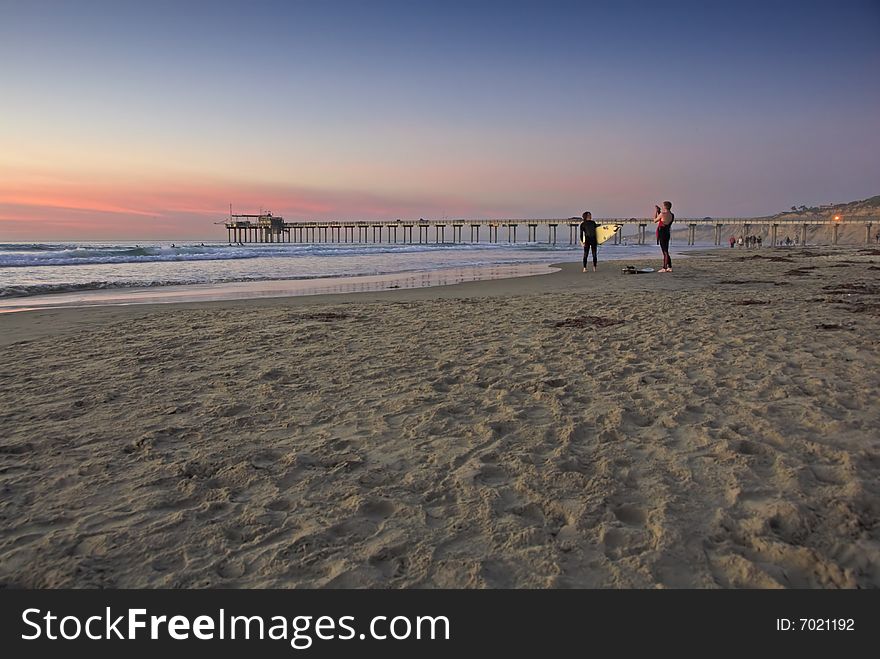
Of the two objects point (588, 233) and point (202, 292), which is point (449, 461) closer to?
point (202, 292)

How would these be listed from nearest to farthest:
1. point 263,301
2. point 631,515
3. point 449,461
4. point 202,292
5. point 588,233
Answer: point 631,515
point 449,461
point 263,301
point 202,292
point 588,233

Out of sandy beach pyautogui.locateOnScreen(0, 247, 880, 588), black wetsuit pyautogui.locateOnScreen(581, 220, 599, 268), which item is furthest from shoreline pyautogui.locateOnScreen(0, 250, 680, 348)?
sandy beach pyautogui.locateOnScreen(0, 247, 880, 588)

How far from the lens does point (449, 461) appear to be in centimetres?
284

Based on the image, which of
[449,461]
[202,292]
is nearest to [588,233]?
[202,292]

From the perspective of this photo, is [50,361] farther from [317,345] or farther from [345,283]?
[345,283]

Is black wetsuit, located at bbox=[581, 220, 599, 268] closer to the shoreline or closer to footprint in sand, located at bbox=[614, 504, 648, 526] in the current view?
the shoreline

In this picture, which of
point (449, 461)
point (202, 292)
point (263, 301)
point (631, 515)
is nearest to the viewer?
point (631, 515)

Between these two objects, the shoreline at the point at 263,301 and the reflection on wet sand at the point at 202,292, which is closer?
the shoreline at the point at 263,301

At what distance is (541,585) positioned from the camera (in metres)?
1.83

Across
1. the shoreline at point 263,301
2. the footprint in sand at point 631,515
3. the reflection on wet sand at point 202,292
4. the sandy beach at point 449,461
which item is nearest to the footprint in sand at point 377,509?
the sandy beach at point 449,461

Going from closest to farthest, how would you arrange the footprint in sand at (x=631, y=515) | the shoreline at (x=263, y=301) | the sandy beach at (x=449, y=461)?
1. the sandy beach at (x=449, y=461)
2. the footprint in sand at (x=631, y=515)
3. the shoreline at (x=263, y=301)

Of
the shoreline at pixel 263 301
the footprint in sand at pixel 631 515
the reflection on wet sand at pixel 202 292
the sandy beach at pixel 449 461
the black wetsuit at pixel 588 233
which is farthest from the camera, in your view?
the black wetsuit at pixel 588 233

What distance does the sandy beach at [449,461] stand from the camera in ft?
6.46

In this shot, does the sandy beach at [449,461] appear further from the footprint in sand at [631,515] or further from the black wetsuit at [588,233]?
the black wetsuit at [588,233]
